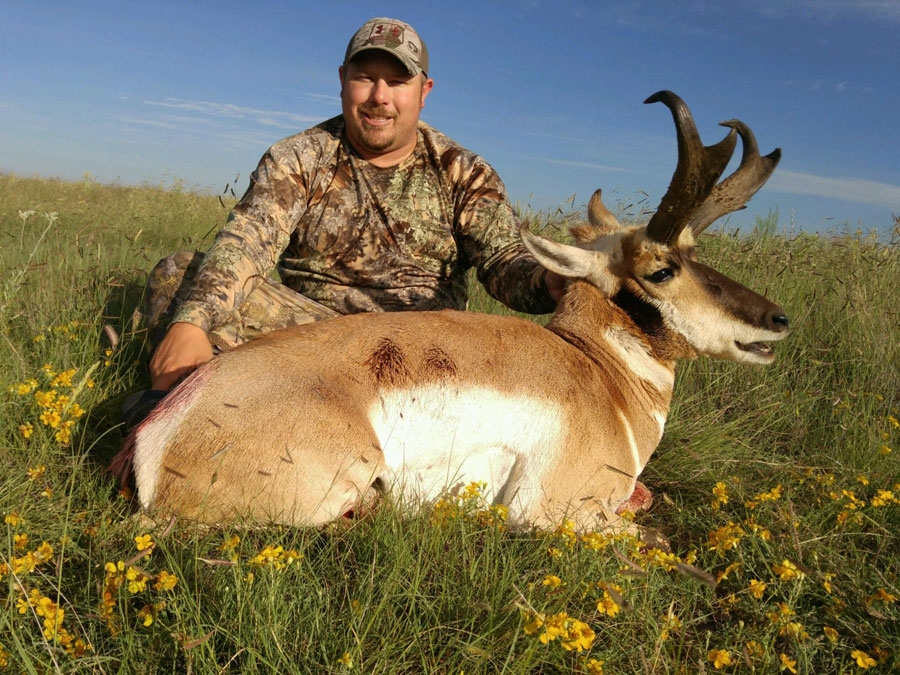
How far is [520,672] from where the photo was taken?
2074 millimetres

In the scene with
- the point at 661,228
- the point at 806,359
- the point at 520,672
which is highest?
the point at 661,228

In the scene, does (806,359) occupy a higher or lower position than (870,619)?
higher

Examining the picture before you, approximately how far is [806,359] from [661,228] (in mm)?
2750

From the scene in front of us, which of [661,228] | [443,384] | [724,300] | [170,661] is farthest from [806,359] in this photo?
[170,661]

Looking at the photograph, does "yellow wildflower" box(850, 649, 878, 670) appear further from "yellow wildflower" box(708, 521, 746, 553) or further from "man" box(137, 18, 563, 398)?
"man" box(137, 18, 563, 398)

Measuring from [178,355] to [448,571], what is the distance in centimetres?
205

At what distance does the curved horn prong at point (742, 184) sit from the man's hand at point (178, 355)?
2.91 meters

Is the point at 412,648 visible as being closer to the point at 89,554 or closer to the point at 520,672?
the point at 520,672

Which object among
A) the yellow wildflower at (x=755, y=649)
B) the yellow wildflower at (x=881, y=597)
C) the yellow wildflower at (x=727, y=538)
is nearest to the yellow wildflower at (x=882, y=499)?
the yellow wildflower at (x=881, y=597)

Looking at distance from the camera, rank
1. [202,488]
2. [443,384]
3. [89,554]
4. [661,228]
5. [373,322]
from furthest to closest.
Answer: [661,228]
[373,322]
[443,384]
[202,488]
[89,554]

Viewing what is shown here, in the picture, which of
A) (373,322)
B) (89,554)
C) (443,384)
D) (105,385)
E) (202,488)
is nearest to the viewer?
(89,554)

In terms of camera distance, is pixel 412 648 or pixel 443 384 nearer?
pixel 412 648

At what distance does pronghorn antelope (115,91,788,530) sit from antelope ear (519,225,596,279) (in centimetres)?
1

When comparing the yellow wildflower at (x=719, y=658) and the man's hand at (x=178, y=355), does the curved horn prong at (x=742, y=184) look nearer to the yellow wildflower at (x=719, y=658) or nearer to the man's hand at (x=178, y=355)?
the yellow wildflower at (x=719, y=658)
